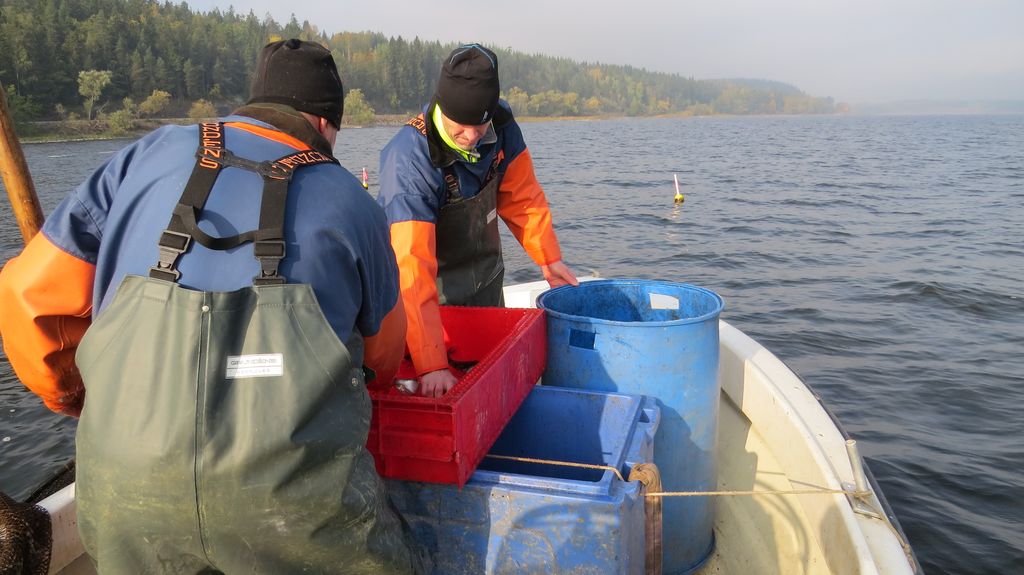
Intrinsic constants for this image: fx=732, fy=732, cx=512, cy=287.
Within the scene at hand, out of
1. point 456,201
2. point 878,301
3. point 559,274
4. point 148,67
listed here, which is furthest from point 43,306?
point 148,67

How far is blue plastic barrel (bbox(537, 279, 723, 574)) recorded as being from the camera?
10.1ft

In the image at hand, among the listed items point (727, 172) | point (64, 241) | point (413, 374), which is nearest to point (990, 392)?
point (413, 374)

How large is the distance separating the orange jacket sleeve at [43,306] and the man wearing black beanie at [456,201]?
113 cm

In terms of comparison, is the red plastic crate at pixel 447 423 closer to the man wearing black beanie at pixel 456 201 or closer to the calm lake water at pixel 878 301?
the man wearing black beanie at pixel 456 201

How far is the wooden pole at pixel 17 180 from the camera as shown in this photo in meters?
3.72

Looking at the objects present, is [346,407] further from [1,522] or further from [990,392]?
[990,392]

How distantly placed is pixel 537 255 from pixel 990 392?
20.2ft

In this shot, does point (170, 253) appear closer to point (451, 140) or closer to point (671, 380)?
point (451, 140)

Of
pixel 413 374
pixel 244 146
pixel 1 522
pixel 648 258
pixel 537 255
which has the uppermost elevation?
pixel 244 146

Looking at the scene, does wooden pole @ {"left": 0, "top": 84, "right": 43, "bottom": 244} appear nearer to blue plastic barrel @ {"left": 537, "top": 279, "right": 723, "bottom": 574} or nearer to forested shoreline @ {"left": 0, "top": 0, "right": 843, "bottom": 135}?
blue plastic barrel @ {"left": 537, "top": 279, "right": 723, "bottom": 574}

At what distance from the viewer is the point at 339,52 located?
152500 millimetres

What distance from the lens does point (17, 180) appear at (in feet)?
12.4

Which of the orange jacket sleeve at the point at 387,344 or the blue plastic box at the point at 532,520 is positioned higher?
the orange jacket sleeve at the point at 387,344

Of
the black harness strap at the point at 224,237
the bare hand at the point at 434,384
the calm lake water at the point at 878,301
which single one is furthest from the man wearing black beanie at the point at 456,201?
the calm lake water at the point at 878,301
